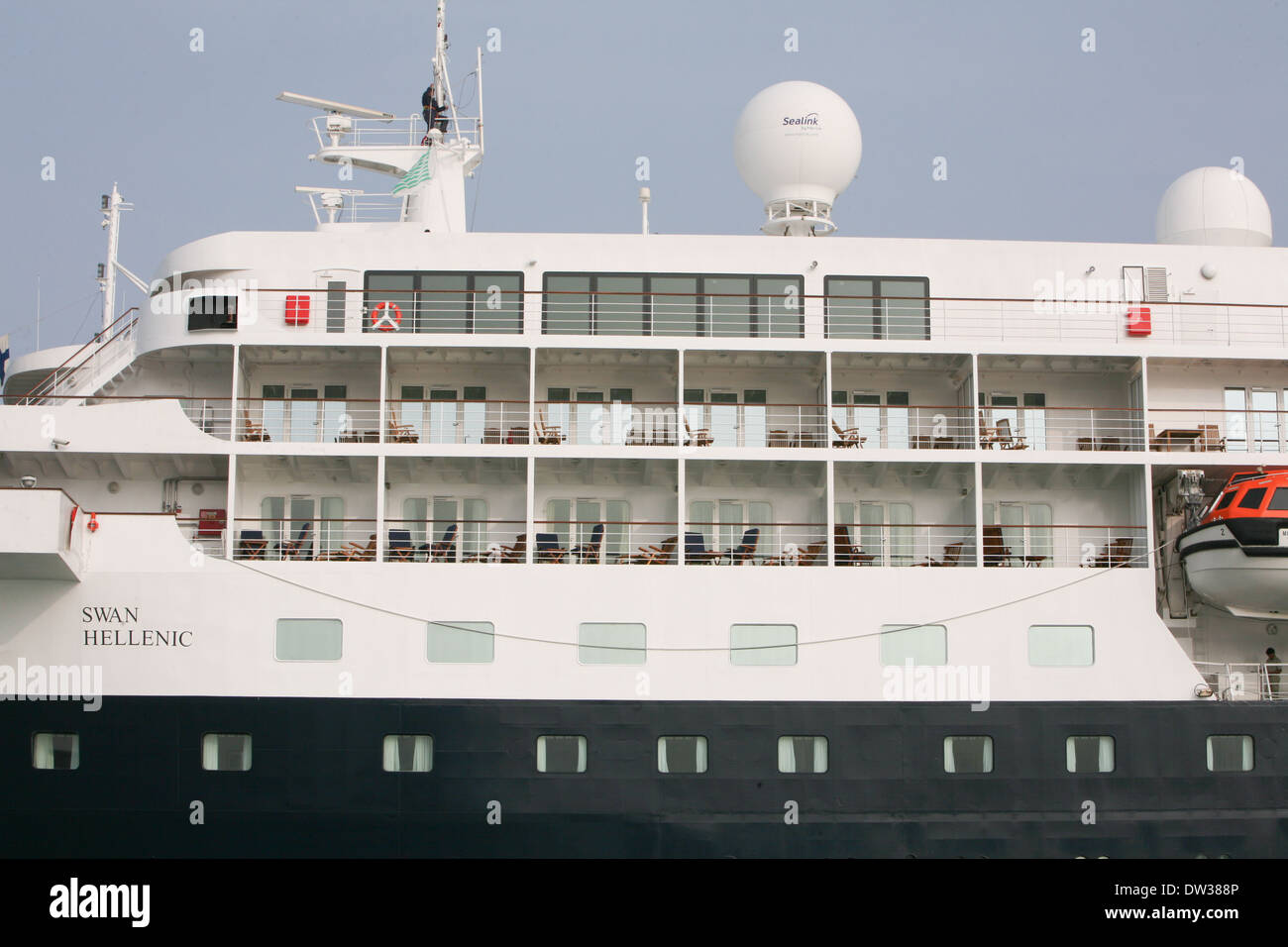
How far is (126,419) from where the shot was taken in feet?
71.7

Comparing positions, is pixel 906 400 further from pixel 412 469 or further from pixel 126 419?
pixel 126 419

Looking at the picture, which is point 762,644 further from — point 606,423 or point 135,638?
point 135,638

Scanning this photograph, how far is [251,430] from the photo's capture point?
894 inches

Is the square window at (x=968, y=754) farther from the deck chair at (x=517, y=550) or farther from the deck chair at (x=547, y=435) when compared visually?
the deck chair at (x=547, y=435)

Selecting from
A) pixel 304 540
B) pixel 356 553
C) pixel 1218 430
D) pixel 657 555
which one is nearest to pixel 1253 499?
pixel 1218 430

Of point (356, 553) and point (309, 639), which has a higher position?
point (356, 553)

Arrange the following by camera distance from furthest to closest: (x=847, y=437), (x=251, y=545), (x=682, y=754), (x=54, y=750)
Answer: (x=847, y=437), (x=251, y=545), (x=682, y=754), (x=54, y=750)

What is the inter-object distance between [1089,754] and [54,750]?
14.3m

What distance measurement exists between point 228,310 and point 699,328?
741cm

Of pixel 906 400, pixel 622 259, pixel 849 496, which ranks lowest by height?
pixel 849 496

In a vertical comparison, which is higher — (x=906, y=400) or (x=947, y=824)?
(x=906, y=400)

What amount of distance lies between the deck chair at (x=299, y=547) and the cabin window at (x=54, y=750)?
3.91 meters

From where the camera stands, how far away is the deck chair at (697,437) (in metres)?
22.8
